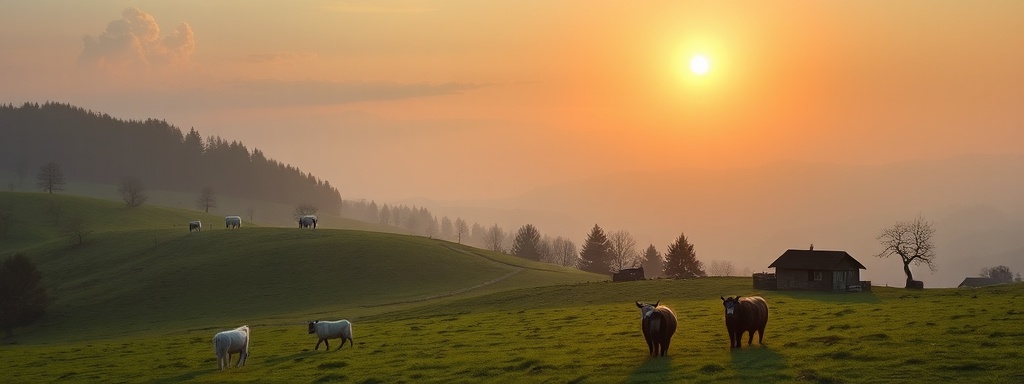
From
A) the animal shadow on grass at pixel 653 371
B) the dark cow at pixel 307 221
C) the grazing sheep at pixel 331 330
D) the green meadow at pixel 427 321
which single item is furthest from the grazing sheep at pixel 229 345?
the dark cow at pixel 307 221

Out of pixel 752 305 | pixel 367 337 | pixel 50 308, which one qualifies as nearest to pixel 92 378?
pixel 367 337

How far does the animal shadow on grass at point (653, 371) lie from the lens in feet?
100

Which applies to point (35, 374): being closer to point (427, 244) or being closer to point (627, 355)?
point (627, 355)

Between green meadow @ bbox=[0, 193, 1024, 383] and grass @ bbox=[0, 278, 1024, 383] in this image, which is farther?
green meadow @ bbox=[0, 193, 1024, 383]

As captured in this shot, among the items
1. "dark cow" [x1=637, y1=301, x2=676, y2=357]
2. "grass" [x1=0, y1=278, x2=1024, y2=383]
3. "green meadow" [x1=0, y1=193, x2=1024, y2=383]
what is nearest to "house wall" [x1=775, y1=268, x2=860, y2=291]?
"green meadow" [x1=0, y1=193, x2=1024, y2=383]

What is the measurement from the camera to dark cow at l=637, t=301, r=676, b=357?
35188 millimetres

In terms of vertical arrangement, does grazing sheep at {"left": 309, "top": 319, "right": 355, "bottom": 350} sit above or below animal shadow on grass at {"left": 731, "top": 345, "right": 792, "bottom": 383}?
below

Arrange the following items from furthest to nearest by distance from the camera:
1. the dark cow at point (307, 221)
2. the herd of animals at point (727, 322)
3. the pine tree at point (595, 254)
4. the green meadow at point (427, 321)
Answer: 1. the pine tree at point (595, 254)
2. the dark cow at point (307, 221)
3. the herd of animals at point (727, 322)
4. the green meadow at point (427, 321)

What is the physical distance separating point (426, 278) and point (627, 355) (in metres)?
72.5

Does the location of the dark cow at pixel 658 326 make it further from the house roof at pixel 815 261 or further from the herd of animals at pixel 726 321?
the house roof at pixel 815 261

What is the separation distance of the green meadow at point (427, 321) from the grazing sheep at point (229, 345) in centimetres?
110

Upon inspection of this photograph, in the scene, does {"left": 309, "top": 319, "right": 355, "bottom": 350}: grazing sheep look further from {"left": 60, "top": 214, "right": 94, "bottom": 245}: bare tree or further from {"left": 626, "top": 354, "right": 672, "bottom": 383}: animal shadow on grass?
Answer: {"left": 60, "top": 214, "right": 94, "bottom": 245}: bare tree

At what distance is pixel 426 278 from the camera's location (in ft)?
351

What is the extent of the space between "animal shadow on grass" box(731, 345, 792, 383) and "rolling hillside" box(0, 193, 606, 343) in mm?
50755
